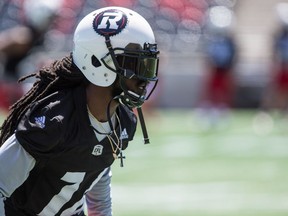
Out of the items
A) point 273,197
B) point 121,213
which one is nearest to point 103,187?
point 121,213

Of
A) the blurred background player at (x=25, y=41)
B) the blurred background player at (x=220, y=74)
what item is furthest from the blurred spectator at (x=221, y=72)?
the blurred background player at (x=25, y=41)

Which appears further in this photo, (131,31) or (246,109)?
(246,109)

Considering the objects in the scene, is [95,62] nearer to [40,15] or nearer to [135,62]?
[135,62]

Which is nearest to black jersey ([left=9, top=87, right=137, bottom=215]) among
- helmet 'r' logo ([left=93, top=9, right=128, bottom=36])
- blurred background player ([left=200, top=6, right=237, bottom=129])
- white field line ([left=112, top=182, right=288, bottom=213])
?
helmet 'r' logo ([left=93, top=9, right=128, bottom=36])

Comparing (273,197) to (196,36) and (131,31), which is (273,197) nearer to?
(131,31)

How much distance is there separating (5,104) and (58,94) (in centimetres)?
860

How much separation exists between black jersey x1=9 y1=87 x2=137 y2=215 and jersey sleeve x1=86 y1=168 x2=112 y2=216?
0.15m

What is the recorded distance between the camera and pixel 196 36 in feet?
59.8

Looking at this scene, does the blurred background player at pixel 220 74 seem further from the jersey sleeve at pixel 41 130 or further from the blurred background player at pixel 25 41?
the jersey sleeve at pixel 41 130

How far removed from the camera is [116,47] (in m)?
3.73

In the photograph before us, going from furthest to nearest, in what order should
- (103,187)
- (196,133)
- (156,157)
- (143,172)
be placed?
(196,133), (156,157), (143,172), (103,187)

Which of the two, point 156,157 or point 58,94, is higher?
point 58,94

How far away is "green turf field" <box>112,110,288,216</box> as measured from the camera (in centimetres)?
730

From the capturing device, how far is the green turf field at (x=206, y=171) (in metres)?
7.30
